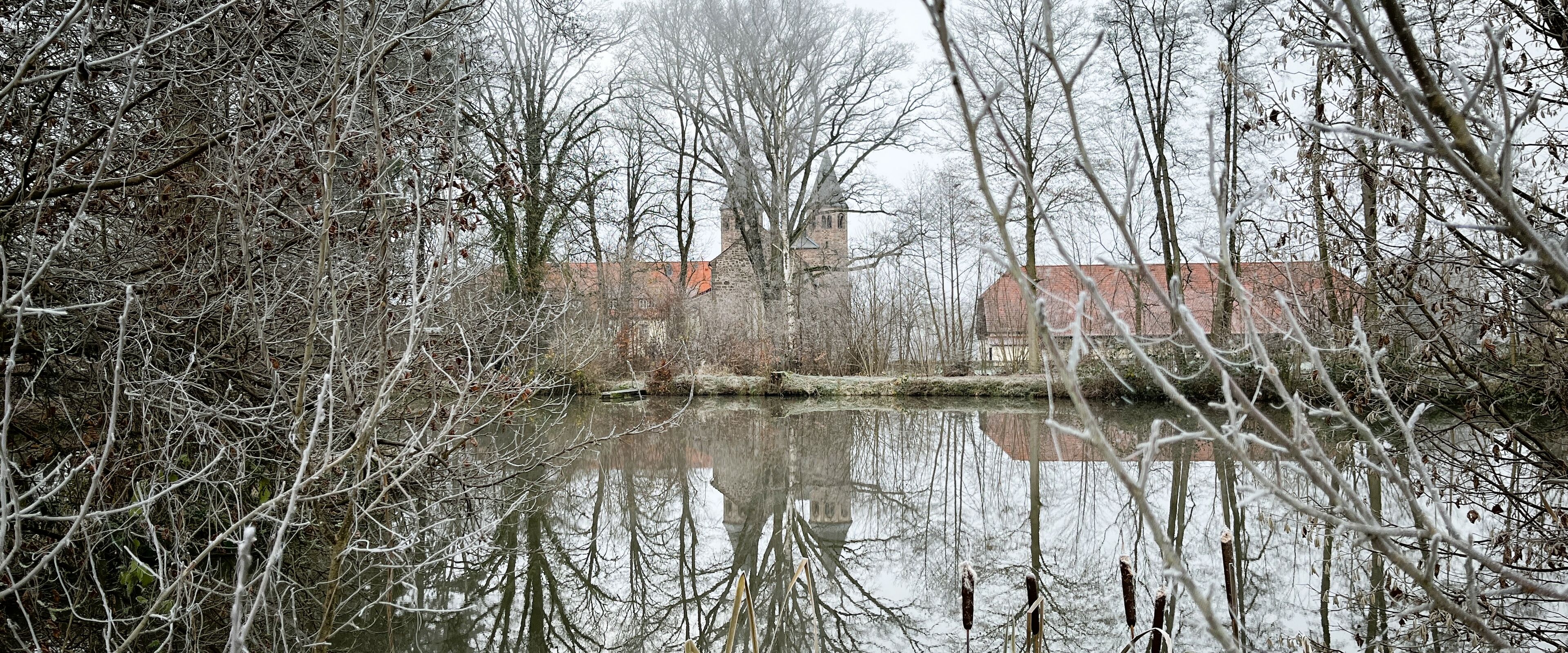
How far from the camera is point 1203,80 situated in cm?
1627

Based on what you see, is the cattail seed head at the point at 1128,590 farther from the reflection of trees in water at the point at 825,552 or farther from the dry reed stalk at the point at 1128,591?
the reflection of trees in water at the point at 825,552

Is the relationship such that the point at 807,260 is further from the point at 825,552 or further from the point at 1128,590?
the point at 1128,590

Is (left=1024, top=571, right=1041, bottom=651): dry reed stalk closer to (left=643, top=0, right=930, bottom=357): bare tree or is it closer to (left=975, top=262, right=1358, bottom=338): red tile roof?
(left=975, top=262, right=1358, bottom=338): red tile roof

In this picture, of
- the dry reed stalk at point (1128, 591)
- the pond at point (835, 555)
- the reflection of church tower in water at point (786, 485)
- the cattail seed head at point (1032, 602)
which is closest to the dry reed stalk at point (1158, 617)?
the dry reed stalk at point (1128, 591)

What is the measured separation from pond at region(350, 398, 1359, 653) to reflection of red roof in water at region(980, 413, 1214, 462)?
0.39 feet

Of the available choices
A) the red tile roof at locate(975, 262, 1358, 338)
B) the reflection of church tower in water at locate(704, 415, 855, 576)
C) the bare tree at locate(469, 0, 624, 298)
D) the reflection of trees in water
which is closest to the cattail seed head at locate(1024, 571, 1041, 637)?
the reflection of trees in water

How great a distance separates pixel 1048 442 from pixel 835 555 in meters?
5.58

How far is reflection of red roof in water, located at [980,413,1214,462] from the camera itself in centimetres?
990

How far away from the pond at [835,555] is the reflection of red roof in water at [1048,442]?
0.39 feet

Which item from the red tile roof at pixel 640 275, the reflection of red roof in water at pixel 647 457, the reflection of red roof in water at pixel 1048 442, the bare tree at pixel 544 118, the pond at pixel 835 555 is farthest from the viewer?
the red tile roof at pixel 640 275

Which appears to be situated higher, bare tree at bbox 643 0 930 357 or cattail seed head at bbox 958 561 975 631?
bare tree at bbox 643 0 930 357

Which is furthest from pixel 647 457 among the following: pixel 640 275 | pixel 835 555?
pixel 640 275

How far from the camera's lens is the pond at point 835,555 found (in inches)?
182

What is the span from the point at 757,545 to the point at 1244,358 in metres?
10.4
